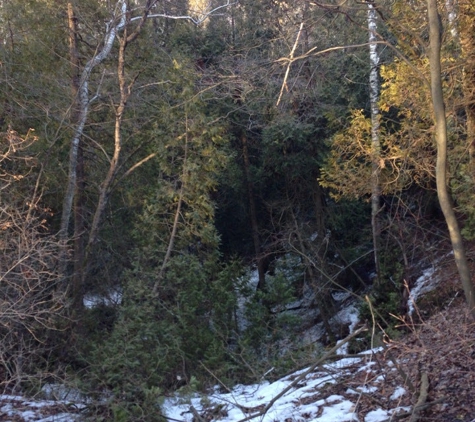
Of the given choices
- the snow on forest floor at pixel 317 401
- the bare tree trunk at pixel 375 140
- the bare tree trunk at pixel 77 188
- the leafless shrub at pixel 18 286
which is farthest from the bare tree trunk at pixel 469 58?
the bare tree trunk at pixel 77 188

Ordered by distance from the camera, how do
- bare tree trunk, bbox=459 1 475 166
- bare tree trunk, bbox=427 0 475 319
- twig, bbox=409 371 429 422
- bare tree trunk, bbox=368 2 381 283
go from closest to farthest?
1. twig, bbox=409 371 429 422
2. bare tree trunk, bbox=427 0 475 319
3. bare tree trunk, bbox=459 1 475 166
4. bare tree trunk, bbox=368 2 381 283

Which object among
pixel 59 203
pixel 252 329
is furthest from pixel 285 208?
pixel 59 203

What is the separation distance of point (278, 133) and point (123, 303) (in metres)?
7.05

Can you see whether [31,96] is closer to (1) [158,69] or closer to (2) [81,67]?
(2) [81,67]

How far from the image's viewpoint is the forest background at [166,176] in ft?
32.9

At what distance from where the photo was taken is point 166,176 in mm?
13453

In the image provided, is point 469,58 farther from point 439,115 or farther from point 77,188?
point 77,188

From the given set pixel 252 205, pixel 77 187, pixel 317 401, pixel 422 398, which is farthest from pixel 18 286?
pixel 252 205

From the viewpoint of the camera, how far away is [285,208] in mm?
17156

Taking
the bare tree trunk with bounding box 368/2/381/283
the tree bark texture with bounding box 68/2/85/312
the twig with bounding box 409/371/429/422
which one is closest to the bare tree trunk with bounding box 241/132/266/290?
the bare tree trunk with bounding box 368/2/381/283

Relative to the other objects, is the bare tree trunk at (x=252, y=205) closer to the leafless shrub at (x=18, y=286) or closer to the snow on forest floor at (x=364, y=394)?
the leafless shrub at (x=18, y=286)

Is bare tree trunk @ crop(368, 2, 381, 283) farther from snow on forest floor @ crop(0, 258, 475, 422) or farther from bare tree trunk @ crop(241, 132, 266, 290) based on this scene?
bare tree trunk @ crop(241, 132, 266, 290)

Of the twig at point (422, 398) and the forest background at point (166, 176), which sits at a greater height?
the forest background at point (166, 176)

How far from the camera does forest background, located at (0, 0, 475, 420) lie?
32.9ft
